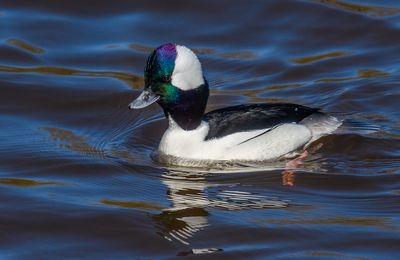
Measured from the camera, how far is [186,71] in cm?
1035

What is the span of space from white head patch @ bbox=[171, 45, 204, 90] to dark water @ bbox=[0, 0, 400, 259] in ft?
2.72

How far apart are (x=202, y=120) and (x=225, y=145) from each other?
41cm

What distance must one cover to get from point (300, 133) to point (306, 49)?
314 cm

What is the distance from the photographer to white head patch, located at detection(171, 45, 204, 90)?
10.3m

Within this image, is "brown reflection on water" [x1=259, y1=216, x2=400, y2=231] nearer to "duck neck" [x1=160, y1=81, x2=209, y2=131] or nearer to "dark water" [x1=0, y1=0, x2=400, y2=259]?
"dark water" [x1=0, y1=0, x2=400, y2=259]

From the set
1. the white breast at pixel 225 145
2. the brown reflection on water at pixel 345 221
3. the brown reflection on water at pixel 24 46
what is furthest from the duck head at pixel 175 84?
the brown reflection on water at pixel 24 46

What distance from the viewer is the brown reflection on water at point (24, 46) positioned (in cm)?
1418

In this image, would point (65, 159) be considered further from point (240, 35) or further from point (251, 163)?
point (240, 35)

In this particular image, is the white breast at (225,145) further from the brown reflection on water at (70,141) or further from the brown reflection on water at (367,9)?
the brown reflection on water at (367,9)

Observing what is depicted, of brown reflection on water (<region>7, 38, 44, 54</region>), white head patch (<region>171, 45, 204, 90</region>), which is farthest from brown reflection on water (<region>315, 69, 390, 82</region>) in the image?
brown reflection on water (<region>7, 38, 44, 54</region>)

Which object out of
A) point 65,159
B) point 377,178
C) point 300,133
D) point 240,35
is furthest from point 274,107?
point 240,35

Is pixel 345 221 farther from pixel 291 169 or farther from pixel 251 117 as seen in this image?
pixel 251 117

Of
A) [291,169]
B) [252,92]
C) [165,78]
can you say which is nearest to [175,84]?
[165,78]

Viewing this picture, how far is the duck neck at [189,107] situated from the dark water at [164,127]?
52 cm
